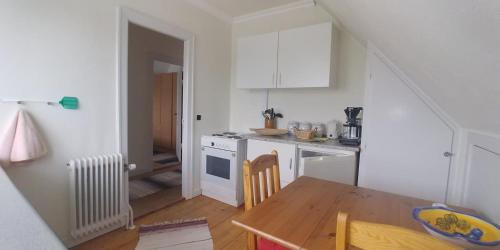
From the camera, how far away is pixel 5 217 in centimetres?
60

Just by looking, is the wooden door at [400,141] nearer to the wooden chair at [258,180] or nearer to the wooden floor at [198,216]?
the wooden chair at [258,180]

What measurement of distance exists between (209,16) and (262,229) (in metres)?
2.82

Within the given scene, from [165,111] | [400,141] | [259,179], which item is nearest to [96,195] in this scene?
[259,179]

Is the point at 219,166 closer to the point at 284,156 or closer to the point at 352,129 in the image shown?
the point at 284,156

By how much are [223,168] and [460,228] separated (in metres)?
2.24

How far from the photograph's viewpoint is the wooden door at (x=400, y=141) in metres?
1.72

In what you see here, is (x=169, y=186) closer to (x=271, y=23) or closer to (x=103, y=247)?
(x=103, y=247)

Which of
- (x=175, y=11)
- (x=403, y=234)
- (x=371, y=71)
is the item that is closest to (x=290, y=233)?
(x=403, y=234)

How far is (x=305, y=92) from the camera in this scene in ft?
9.42

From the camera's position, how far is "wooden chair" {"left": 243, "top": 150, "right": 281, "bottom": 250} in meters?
1.15

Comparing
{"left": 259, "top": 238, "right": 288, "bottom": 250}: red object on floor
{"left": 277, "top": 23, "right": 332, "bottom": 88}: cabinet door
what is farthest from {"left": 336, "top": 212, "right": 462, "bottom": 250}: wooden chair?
{"left": 277, "top": 23, "right": 332, "bottom": 88}: cabinet door

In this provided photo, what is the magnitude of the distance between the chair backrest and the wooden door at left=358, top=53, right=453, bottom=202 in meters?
1.06

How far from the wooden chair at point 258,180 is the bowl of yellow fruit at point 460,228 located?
27.3 inches

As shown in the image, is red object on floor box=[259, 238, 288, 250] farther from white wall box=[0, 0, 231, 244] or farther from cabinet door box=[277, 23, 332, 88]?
cabinet door box=[277, 23, 332, 88]
